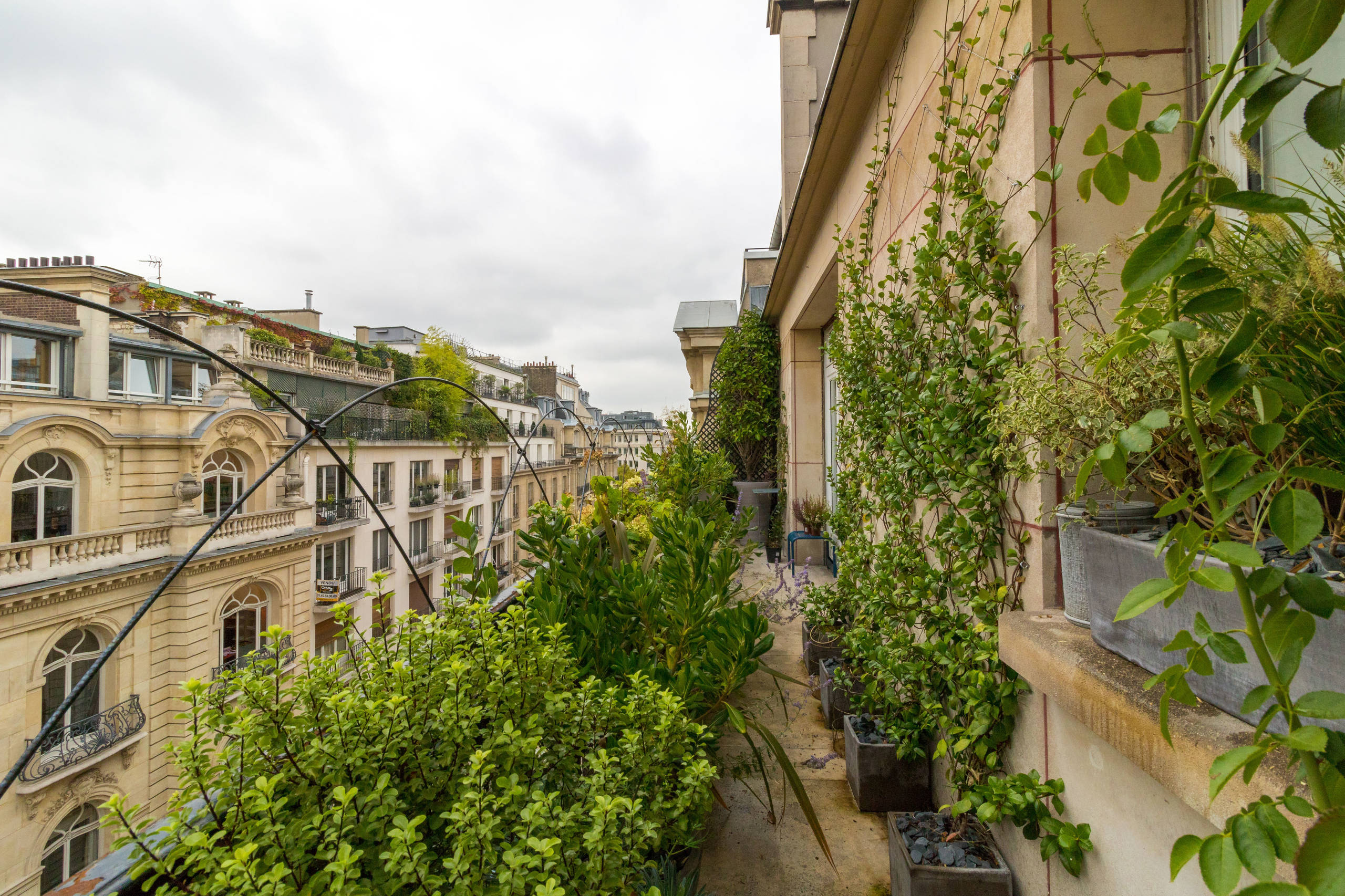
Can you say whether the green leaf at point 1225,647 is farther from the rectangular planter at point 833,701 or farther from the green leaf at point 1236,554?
the rectangular planter at point 833,701

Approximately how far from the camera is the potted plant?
21.8 ft

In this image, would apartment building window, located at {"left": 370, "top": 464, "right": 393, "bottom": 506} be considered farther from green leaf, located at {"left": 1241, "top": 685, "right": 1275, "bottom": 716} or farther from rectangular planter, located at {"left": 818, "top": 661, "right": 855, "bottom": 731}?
green leaf, located at {"left": 1241, "top": 685, "right": 1275, "bottom": 716}

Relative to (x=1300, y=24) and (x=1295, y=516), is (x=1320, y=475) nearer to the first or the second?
(x=1295, y=516)

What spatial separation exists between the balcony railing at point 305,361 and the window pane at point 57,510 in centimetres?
294

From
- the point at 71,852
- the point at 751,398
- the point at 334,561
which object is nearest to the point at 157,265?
the point at 751,398

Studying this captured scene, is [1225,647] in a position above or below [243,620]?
above

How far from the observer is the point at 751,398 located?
676cm

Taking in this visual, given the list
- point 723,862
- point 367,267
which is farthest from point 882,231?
point 367,267

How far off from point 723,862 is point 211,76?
9.75m

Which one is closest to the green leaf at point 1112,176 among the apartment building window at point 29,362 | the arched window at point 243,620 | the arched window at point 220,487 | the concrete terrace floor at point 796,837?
the concrete terrace floor at point 796,837

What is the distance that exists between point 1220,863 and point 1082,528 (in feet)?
2.80

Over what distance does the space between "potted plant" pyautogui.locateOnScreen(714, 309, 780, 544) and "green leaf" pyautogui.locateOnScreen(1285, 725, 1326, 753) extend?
6.02 meters

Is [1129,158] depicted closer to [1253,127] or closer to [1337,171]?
[1253,127]

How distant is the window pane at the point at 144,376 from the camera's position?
6.96 metres
